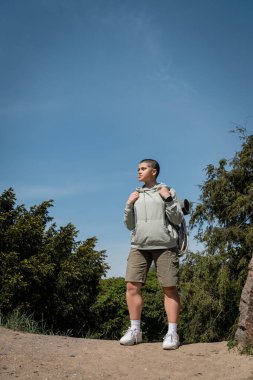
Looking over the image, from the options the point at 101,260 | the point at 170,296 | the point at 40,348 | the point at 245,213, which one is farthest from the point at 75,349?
the point at 101,260

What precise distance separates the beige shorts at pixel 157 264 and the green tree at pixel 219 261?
27.3ft

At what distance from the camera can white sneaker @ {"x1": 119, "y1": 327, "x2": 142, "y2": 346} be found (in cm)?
534

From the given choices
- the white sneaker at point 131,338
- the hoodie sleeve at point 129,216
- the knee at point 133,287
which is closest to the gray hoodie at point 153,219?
the hoodie sleeve at point 129,216

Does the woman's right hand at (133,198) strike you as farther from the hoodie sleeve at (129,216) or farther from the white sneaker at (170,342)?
the white sneaker at (170,342)

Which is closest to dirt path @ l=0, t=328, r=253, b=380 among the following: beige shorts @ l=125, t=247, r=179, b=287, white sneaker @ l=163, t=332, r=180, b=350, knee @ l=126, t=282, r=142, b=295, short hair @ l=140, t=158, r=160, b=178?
white sneaker @ l=163, t=332, r=180, b=350

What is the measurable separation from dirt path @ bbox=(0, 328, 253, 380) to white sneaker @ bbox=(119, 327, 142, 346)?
8 cm

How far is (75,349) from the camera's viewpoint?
525 centimetres

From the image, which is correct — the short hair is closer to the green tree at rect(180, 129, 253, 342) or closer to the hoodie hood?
the hoodie hood

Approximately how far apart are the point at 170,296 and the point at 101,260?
12.2 m

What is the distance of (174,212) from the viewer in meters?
5.17

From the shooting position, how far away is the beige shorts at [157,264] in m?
5.23

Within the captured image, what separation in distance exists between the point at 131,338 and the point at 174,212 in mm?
1588

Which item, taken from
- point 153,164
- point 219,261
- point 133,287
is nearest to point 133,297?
point 133,287

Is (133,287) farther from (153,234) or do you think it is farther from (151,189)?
(151,189)
